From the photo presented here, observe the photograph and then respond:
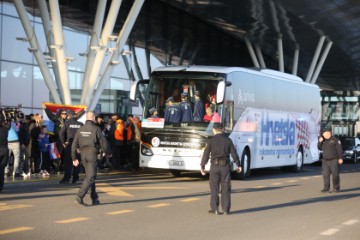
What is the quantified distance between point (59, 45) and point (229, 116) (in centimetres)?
685

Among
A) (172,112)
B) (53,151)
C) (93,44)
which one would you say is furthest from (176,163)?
(93,44)

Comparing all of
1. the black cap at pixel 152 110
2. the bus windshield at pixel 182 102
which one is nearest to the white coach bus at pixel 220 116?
the bus windshield at pixel 182 102

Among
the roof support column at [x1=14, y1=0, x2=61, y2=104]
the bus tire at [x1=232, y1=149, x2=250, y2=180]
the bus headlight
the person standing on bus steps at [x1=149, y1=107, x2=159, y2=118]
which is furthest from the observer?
the roof support column at [x1=14, y1=0, x2=61, y2=104]

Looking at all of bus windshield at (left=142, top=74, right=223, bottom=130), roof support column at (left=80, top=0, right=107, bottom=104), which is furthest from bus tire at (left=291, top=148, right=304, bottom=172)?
roof support column at (left=80, top=0, right=107, bottom=104)

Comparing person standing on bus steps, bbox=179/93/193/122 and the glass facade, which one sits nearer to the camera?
person standing on bus steps, bbox=179/93/193/122

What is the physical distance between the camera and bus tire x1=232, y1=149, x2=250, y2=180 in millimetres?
22453

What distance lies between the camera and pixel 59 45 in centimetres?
2480

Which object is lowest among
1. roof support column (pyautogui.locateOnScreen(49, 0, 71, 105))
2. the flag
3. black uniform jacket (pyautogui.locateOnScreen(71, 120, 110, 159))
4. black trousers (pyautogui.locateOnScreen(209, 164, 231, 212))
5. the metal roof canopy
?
black trousers (pyautogui.locateOnScreen(209, 164, 231, 212))

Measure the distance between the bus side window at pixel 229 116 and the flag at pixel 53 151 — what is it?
4809 mm

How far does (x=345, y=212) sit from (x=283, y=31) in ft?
115

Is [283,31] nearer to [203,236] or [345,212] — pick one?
[345,212]

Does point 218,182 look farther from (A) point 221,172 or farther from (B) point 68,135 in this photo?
(B) point 68,135

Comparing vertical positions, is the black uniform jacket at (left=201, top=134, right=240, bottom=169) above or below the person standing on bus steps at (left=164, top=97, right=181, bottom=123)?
below

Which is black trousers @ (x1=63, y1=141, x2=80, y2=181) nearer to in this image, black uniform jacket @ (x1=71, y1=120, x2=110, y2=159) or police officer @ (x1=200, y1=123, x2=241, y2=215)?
black uniform jacket @ (x1=71, y1=120, x2=110, y2=159)
